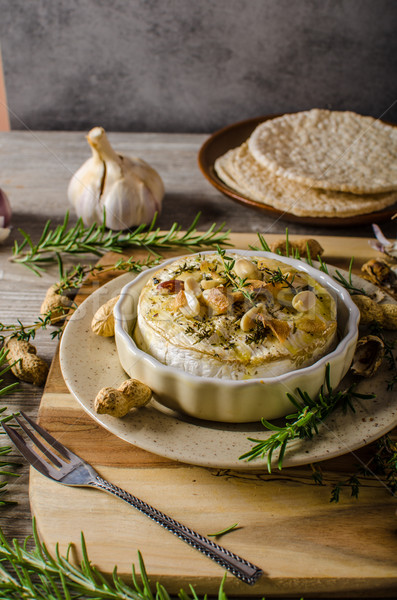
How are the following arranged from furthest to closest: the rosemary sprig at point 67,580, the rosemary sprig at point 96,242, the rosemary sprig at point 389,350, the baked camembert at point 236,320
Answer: the rosemary sprig at point 96,242 < the rosemary sprig at point 389,350 < the baked camembert at point 236,320 < the rosemary sprig at point 67,580

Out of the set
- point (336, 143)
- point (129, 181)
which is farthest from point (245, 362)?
point (336, 143)

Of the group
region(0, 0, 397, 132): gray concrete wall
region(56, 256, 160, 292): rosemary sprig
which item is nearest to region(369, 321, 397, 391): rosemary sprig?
region(56, 256, 160, 292): rosemary sprig

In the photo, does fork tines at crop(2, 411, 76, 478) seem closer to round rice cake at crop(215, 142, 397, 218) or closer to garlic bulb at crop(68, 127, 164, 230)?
garlic bulb at crop(68, 127, 164, 230)

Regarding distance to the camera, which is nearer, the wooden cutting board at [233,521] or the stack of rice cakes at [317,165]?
the wooden cutting board at [233,521]

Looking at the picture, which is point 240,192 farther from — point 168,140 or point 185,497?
point 185,497

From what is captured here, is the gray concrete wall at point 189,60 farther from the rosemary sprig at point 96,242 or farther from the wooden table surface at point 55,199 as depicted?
the rosemary sprig at point 96,242

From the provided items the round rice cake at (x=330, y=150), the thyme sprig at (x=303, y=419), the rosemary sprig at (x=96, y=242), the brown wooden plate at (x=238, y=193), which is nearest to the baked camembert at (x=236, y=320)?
the thyme sprig at (x=303, y=419)

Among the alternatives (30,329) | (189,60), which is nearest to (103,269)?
(30,329)
